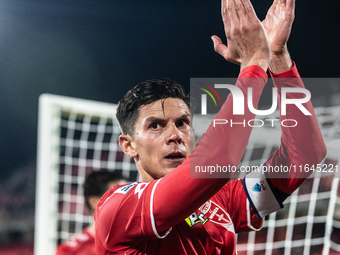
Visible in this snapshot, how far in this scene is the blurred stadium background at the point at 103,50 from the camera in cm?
1077

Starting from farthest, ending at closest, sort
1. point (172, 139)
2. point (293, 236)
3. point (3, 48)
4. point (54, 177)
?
point (3, 48), point (293, 236), point (54, 177), point (172, 139)

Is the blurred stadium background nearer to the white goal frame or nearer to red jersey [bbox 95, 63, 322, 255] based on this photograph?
the white goal frame

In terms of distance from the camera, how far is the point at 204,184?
3.06 feet

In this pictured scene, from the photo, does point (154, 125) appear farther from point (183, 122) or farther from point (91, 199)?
point (91, 199)

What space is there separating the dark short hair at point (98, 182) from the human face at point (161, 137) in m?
1.96

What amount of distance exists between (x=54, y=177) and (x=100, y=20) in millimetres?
9839

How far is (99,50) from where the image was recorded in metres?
12.2

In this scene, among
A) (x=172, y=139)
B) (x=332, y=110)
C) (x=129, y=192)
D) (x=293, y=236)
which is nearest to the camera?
(x=129, y=192)

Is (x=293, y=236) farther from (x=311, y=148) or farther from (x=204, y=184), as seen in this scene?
(x=204, y=184)

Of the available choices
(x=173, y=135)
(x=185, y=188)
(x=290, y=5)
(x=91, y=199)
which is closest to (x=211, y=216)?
(x=173, y=135)

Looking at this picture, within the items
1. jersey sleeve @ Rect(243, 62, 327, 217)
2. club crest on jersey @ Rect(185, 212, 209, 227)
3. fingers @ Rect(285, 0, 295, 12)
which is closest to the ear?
club crest on jersey @ Rect(185, 212, 209, 227)

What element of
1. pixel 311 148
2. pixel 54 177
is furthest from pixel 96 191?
pixel 311 148

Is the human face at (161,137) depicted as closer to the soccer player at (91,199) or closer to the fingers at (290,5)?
the fingers at (290,5)

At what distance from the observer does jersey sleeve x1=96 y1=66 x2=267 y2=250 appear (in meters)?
0.94
